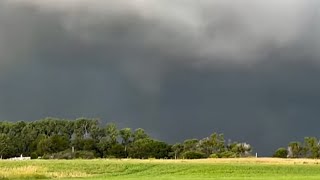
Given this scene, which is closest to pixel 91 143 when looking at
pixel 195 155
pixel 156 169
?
pixel 195 155

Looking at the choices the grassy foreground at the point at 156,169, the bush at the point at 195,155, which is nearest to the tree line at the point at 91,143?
the bush at the point at 195,155

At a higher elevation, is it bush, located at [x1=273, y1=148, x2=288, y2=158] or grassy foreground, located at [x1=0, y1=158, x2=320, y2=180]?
bush, located at [x1=273, y1=148, x2=288, y2=158]

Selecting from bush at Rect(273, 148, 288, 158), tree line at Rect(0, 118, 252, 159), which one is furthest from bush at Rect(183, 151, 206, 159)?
bush at Rect(273, 148, 288, 158)

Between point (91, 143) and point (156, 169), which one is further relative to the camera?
point (91, 143)

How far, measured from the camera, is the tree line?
154 m

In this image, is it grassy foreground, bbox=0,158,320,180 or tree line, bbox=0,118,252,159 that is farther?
tree line, bbox=0,118,252,159

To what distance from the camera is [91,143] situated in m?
172

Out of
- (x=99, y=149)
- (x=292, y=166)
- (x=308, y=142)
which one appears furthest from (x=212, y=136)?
(x=292, y=166)

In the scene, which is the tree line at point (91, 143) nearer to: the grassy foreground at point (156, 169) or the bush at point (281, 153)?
the bush at point (281, 153)

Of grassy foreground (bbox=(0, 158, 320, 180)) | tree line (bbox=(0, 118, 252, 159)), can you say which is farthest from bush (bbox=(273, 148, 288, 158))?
grassy foreground (bbox=(0, 158, 320, 180))

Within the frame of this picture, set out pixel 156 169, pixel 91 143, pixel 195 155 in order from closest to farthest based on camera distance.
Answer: pixel 156 169 → pixel 195 155 → pixel 91 143

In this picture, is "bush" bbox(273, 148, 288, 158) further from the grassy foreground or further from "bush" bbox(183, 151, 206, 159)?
the grassy foreground

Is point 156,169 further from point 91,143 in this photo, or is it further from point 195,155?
point 91,143

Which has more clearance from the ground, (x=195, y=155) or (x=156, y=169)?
(x=195, y=155)
